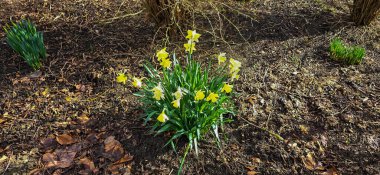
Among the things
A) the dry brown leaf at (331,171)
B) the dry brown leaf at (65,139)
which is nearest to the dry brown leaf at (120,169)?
the dry brown leaf at (65,139)

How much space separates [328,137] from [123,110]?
5.28 ft

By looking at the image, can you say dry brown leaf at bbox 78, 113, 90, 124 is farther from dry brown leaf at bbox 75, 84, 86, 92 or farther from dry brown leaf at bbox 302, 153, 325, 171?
dry brown leaf at bbox 302, 153, 325, 171

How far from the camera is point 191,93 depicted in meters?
2.10

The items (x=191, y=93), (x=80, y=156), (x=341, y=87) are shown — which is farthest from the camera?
(x=341, y=87)

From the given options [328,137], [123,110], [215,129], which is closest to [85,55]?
[123,110]

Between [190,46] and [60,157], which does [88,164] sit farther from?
[190,46]

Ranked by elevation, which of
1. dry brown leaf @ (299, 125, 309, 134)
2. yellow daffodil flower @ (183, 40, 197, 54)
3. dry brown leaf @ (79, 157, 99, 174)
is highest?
yellow daffodil flower @ (183, 40, 197, 54)

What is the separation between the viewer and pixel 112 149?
2.31m

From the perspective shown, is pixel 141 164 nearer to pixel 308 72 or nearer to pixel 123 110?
pixel 123 110

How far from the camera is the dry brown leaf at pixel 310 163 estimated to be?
85.8 inches

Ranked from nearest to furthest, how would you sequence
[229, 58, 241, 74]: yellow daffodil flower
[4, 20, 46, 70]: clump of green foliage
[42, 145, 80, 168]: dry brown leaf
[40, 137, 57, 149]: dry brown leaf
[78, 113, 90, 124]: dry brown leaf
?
1. [229, 58, 241, 74]: yellow daffodil flower
2. [42, 145, 80, 168]: dry brown leaf
3. [40, 137, 57, 149]: dry brown leaf
4. [78, 113, 90, 124]: dry brown leaf
5. [4, 20, 46, 70]: clump of green foliage

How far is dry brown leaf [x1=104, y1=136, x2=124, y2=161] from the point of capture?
2.26m

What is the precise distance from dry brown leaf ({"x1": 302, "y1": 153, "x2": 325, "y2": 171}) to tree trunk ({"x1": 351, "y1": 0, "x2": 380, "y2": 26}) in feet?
6.12

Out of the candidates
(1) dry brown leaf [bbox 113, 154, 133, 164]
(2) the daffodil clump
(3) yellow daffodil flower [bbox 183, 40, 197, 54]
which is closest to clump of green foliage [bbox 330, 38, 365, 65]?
(2) the daffodil clump
